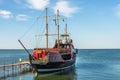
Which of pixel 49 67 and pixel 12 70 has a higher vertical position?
pixel 49 67

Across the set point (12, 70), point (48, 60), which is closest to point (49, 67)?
point (48, 60)

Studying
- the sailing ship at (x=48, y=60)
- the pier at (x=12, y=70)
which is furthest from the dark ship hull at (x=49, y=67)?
the pier at (x=12, y=70)

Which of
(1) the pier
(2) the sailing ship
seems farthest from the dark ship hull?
(1) the pier

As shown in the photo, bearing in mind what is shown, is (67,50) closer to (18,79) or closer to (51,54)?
(51,54)

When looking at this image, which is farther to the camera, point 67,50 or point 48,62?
point 67,50

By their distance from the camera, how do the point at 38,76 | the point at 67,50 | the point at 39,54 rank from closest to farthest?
the point at 38,76
the point at 39,54
the point at 67,50

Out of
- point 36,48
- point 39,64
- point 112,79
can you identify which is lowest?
point 112,79

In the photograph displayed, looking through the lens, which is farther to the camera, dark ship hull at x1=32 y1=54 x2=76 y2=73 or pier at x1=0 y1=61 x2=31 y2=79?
pier at x1=0 y1=61 x2=31 y2=79

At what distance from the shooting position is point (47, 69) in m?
48.1

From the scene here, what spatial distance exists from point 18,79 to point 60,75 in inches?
388

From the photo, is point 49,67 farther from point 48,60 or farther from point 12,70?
point 12,70

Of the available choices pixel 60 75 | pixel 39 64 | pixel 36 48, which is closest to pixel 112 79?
pixel 60 75

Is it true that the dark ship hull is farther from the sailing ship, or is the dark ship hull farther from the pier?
the pier

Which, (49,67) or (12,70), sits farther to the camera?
(12,70)
